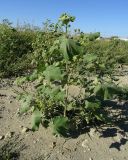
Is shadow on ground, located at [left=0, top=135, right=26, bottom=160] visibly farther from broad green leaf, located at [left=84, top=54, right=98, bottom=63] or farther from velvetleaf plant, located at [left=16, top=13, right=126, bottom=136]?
broad green leaf, located at [left=84, top=54, right=98, bottom=63]

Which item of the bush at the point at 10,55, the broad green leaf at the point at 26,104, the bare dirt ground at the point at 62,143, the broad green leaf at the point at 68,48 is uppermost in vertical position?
the broad green leaf at the point at 68,48

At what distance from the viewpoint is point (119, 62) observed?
870cm

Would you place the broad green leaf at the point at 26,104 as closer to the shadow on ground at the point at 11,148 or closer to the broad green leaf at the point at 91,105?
the shadow on ground at the point at 11,148

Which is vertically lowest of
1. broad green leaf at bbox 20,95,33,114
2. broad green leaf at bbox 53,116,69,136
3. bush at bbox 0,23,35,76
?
broad green leaf at bbox 53,116,69,136

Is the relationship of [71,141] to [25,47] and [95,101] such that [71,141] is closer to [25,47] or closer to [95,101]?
[95,101]

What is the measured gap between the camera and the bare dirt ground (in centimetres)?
365

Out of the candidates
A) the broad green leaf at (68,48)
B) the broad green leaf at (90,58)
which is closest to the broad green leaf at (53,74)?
the broad green leaf at (68,48)

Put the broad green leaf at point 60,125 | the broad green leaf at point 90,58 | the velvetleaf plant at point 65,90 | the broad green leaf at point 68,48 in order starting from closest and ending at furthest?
the broad green leaf at point 68,48 → the velvetleaf plant at point 65,90 → the broad green leaf at point 60,125 → the broad green leaf at point 90,58

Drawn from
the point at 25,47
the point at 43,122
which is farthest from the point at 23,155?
the point at 25,47

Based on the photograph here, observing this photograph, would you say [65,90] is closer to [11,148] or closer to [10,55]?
[11,148]

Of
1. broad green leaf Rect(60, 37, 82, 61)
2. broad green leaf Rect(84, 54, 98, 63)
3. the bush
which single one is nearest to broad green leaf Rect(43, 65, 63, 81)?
broad green leaf Rect(60, 37, 82, 61)

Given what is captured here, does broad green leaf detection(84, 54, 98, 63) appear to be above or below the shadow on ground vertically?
above

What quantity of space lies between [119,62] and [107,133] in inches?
190

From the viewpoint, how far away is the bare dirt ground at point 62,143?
3.65 meters
